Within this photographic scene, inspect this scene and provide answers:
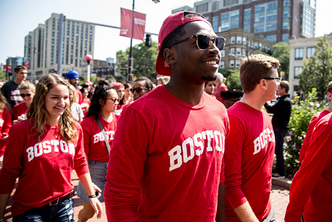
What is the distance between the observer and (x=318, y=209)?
6.60ft

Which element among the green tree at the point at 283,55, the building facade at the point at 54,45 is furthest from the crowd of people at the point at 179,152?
the building facade at the point at 54,45

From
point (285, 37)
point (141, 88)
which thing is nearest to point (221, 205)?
point (141, 88)

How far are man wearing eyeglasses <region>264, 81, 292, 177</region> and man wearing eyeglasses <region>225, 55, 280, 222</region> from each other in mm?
3795

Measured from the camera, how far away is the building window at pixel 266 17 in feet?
290

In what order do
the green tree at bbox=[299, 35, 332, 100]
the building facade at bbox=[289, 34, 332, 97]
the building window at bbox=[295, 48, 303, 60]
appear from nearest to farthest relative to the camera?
the green tree at bbox=[299, 35, 332, 100]
the building facade at bbox=[289, 34, 332, 97]
the building window at bbox=[295, 48, 303, 60]

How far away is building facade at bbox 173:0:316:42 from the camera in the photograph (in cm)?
8694

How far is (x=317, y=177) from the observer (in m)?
1.84

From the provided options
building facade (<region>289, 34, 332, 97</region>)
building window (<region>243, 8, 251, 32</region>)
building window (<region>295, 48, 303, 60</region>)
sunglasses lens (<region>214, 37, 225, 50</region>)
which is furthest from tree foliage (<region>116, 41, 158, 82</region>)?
sunglasses lens (<region>214, 37, 225, 50</region>)

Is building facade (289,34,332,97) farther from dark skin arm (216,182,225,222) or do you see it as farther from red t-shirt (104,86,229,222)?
red t-shirt (104,86,229,222)

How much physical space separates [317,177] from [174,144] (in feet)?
3.79

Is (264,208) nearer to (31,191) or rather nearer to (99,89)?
(31,191)

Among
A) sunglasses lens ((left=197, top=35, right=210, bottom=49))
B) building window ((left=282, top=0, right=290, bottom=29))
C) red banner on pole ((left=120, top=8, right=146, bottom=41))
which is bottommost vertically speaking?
sunglasses lens ((left=197, top=35, right=210, bottom=49))

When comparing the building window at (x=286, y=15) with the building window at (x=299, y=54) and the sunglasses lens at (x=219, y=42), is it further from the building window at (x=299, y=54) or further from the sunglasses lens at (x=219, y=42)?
the sunglasses lens at (x=219, y=42)

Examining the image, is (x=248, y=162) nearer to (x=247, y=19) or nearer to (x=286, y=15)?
(x=286, y=15)
